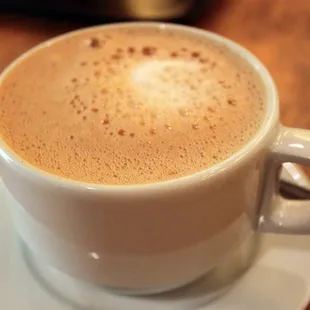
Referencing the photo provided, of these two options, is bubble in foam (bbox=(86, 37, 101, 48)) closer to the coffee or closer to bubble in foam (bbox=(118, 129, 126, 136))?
the coffee

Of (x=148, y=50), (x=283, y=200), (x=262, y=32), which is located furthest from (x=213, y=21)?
(x=283, y=200)

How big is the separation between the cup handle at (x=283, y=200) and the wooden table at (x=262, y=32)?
335 mm

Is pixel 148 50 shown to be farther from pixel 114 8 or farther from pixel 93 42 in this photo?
pixel 114 8

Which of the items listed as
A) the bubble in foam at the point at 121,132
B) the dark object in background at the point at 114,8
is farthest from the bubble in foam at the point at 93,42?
the dark object in background at the point at 114,8

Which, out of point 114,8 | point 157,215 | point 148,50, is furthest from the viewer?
point 114,8

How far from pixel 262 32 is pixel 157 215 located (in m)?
0.60

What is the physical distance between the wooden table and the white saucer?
34 centimetres

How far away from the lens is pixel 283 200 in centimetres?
52

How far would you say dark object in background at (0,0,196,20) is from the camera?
2.92 feet

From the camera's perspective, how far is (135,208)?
1.39 ft

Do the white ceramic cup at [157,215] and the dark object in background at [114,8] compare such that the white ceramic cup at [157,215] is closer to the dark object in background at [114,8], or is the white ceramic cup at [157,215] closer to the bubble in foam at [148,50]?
the bubble in foam at [148,50]

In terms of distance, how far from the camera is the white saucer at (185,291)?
1.65 feet

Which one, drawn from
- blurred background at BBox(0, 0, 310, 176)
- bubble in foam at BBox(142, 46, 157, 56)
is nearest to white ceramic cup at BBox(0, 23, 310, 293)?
bubble in foam at BBox(142, 46, 157, 56)

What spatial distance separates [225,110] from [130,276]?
0.15 meters
